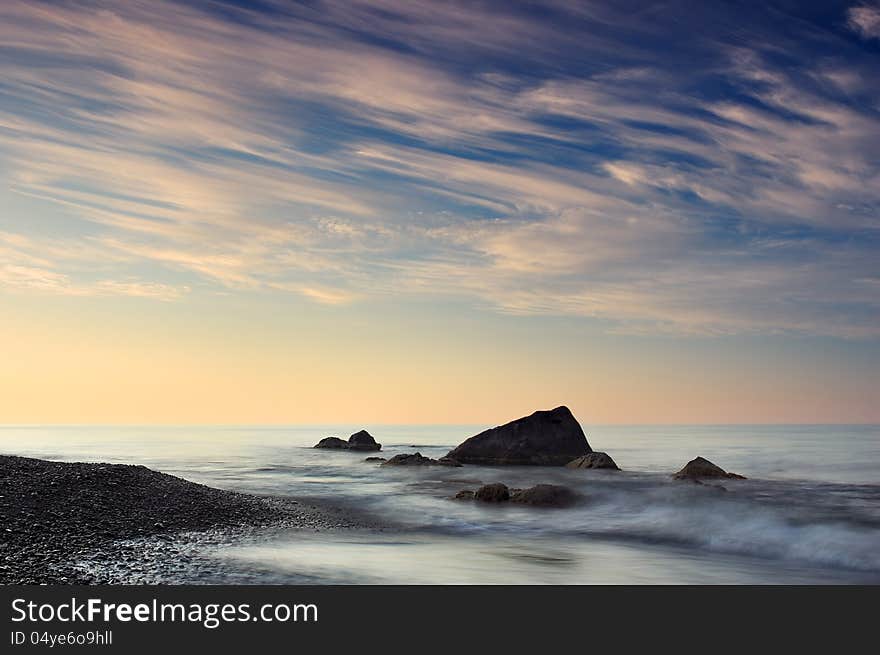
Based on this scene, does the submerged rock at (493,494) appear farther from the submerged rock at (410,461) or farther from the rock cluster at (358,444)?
the rock cluster at (358,444)

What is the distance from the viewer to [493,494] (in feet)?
115

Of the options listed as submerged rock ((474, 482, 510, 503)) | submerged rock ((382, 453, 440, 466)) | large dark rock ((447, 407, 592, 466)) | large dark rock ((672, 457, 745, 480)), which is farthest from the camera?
large dark rock ((447, 407, 592, 466))

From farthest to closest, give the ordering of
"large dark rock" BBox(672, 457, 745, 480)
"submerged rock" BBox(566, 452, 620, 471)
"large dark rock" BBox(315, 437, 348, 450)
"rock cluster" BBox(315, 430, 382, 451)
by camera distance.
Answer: "large dark rock" BBox(315, 437, 348, 450) < "rock cluster" BBox(315, 430, 382, 451) < "submerged rock" BBox(566, 452, 620, 471) < "large dark rock" BBox(672, 457, 745, 480)

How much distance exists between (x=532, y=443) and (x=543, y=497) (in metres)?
32.2

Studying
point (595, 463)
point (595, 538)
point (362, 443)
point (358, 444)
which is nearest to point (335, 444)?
point (358, 444)

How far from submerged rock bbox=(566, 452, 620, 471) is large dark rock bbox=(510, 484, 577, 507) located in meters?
22.8

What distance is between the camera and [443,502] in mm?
35875

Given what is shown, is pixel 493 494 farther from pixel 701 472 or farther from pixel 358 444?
pixel 358 444

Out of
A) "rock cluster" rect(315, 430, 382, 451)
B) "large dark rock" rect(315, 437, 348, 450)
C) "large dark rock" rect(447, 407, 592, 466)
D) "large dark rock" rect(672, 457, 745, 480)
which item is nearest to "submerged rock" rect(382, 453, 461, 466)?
"large dark rock" rect(447, 407, 592, 466)

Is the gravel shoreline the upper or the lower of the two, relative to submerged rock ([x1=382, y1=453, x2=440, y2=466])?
upper

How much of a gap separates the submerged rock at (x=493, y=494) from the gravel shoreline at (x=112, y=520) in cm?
746

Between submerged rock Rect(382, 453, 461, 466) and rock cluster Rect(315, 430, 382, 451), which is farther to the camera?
rock cluster Rect(315, 430, 382, 451)

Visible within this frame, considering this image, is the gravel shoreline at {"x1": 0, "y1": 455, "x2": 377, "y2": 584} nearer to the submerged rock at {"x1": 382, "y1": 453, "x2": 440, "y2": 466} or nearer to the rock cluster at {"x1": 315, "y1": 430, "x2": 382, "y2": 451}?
the submerged rock at {"x1": 382, "y1": 453, "x2": 440, "y2": 466}

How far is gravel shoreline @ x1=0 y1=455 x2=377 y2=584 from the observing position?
16.0 meters
